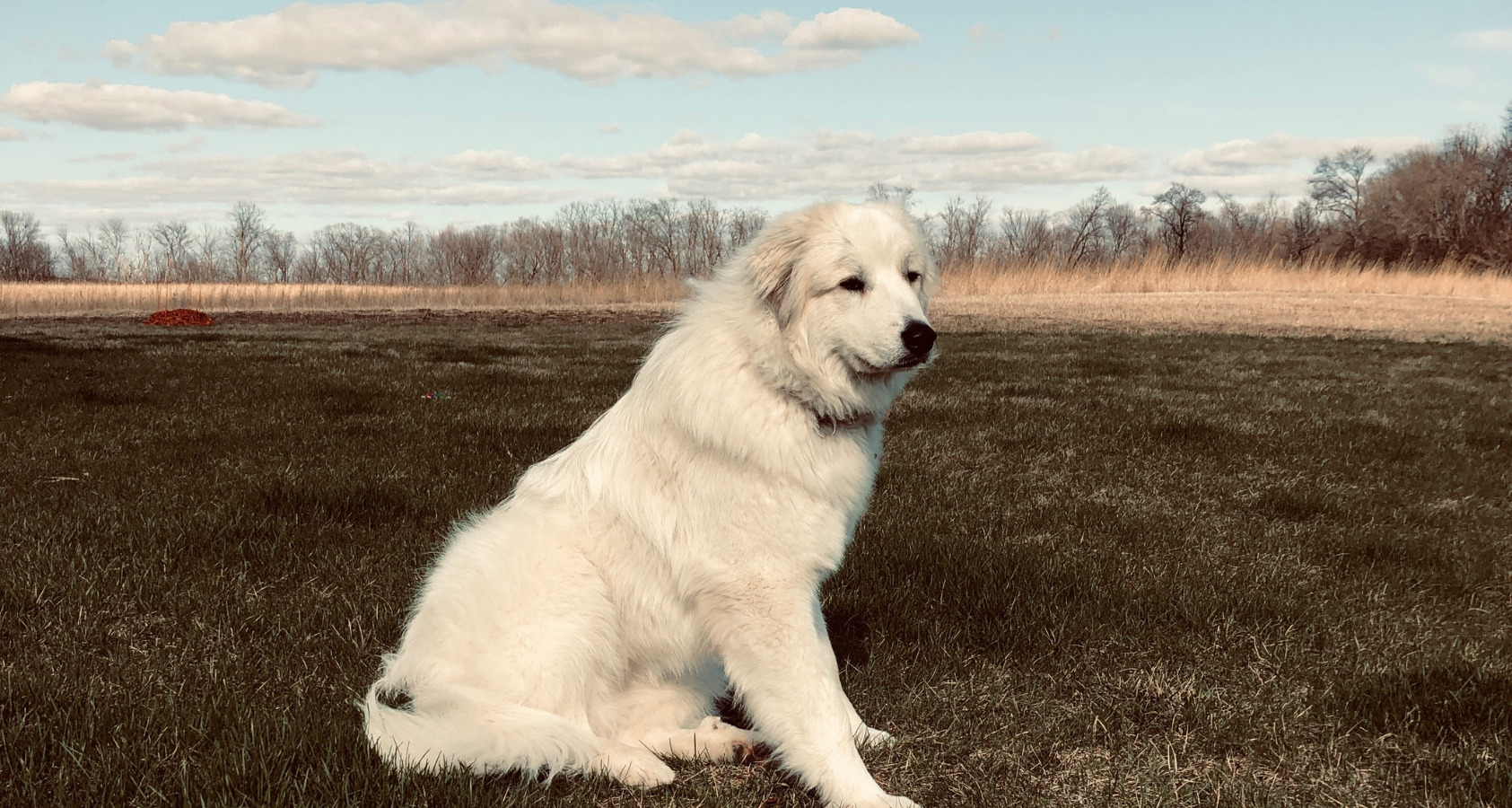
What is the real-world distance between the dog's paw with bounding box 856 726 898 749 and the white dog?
0.01 metres

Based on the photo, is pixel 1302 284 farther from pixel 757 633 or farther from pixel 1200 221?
pixel 757 633

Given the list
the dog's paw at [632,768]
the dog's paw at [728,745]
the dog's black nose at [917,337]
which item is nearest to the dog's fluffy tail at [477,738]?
the dog's paw at [632,768]

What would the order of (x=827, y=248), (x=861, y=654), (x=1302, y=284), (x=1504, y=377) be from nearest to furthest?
1. (x=827, y=248)
2. (x=861, y=654)
3. (x=1504, y=377)
4. (x=1302, y=284)

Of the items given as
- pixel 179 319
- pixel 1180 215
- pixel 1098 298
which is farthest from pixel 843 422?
pixel 1180 215

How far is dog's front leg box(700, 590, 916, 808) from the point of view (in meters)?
2.60

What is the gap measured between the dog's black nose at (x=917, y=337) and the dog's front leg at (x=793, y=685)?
0.86m

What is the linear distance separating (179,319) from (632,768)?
25.3 m

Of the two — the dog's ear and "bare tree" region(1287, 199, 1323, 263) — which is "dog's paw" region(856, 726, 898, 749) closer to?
the dog's ear

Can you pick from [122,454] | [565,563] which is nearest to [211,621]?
[565,563]

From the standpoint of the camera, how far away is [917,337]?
284 centimetres

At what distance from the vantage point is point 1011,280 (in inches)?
1337

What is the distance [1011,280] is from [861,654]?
106ft

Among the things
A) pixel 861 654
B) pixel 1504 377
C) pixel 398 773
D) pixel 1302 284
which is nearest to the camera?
pixel 398 773

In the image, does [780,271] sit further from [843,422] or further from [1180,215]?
[1180,215]
